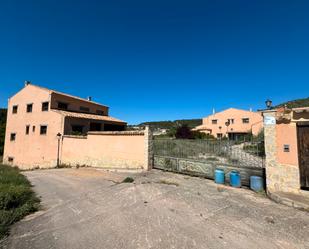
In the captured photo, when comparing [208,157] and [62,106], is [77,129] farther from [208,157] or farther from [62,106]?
[208,157]

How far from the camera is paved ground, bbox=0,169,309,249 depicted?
3566 millimetres

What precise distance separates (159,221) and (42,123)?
64.4 ft

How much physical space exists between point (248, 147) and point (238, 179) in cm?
153

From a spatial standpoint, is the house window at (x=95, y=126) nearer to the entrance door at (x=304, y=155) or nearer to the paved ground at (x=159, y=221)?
the paved ground at (x=159, y=221)

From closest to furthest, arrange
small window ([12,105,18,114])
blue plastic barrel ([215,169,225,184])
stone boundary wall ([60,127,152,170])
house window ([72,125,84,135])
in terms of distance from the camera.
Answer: blue plastic barrel ([215,169,225,184]) < stone boundary wall ([60,127,152,170]) < house window ([72,125,84,135]) < small window ([12,105,18,114])

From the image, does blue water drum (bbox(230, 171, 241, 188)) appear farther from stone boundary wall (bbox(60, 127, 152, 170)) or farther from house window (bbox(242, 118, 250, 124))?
house window (bbox(242, 118, 250, 124))

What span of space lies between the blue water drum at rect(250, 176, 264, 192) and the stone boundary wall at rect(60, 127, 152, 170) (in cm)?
592

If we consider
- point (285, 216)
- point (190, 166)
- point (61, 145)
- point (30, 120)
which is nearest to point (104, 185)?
point (190, 166)

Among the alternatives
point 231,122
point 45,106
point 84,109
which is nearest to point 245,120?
point 231,122

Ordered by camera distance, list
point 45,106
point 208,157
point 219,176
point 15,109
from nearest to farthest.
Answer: point 219,176 → point 208,157 → point 45,106 → point 15,109

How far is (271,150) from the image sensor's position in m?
6.55

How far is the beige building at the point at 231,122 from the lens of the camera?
127 ft

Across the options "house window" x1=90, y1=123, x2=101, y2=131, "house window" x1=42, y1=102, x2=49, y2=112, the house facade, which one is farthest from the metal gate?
"house window" x1=42, y1=102, x2=49, y2=112

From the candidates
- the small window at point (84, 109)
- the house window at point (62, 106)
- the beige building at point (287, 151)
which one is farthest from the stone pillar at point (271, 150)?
the small window at point (84, 109)
